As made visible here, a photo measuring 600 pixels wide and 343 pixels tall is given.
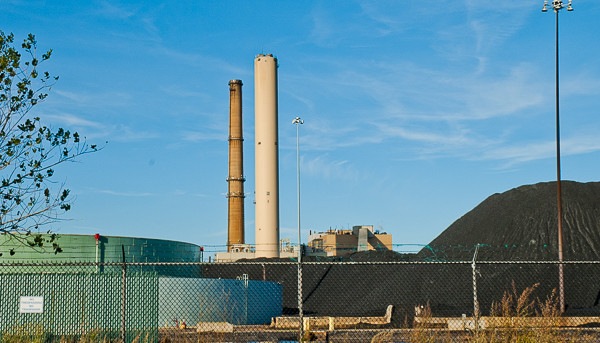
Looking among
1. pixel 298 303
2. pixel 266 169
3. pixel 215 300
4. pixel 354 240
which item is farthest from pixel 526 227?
pixel 298 303

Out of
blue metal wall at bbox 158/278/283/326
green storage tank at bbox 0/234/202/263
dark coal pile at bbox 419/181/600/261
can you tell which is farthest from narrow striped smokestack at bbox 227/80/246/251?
blue metal wall at bbox 158/278/283/326

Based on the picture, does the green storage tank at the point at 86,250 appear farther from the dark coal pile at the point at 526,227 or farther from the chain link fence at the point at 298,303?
the dark coal pile at the point at 526,227

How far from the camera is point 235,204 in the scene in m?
60.4

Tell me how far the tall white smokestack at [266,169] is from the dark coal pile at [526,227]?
14.1m

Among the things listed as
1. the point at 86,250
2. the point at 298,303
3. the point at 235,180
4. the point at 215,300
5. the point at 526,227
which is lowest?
the point at 215,300

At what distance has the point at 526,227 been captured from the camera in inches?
2004

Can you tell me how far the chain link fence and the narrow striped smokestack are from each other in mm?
7077

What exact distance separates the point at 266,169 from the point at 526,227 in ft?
79.1

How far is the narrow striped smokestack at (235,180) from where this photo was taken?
60125 mm

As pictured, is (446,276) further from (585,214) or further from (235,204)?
(235,204)

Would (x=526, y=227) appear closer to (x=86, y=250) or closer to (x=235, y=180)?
(x=235, y=180)

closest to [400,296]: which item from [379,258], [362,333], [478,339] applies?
[379,258]

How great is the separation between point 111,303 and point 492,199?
165 ft

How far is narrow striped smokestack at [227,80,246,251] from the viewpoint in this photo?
60.1 meters
